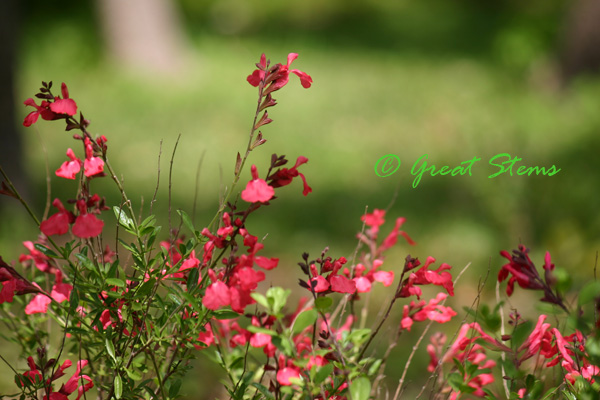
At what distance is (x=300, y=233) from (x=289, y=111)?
2.50m

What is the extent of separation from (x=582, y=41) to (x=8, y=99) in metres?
5.09

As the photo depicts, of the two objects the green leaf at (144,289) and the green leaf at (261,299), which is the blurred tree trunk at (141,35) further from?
the green leaf at (261,299)

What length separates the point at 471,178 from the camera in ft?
14.7

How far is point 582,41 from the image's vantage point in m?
6.39

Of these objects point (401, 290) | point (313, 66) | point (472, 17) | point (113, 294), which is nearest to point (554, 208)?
point (401, 290)

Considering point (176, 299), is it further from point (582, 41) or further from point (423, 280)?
point (582, 41)

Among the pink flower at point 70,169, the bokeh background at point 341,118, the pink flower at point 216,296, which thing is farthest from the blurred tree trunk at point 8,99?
the pink flower at point 216,296

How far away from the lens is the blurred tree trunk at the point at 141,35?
726 centimetres

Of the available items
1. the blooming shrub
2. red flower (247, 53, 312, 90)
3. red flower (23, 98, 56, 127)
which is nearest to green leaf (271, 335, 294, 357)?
the blooming shrub

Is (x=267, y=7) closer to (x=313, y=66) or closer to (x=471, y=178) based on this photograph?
(x=313, y=66)

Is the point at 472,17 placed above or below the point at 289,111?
above

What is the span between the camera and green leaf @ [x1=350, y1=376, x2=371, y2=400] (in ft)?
3.16

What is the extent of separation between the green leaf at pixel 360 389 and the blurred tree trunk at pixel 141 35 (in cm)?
680

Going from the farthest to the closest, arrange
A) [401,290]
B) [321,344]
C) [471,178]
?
[471,178]
[401,290]
[321,344]
